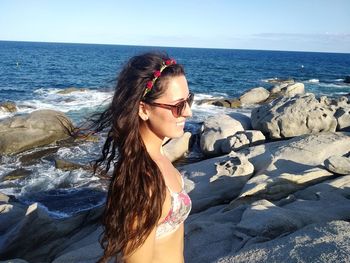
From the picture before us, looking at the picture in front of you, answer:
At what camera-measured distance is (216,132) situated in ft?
45.6

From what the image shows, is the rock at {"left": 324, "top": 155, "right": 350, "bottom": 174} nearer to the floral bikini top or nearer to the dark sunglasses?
the floral bikini top

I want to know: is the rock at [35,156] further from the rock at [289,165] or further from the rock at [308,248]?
the rock at [308,248]

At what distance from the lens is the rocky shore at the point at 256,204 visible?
14.0 feet

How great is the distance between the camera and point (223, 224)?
582 centimetres

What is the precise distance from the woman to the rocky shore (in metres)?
1.91

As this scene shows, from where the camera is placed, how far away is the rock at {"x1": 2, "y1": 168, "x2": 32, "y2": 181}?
37.9 feet

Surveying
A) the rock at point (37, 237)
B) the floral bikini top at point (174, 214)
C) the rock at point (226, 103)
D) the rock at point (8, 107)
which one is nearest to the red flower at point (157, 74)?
the floral bikini top at point (174, 214)

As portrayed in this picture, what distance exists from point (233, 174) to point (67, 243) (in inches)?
163

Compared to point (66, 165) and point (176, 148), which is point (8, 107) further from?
point (176, 148)

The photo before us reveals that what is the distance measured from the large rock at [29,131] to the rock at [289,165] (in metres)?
7.52

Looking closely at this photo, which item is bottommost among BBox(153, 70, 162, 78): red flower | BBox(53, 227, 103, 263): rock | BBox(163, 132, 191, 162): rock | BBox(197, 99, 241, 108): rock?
BBox(197, 99, 241, 108): rock

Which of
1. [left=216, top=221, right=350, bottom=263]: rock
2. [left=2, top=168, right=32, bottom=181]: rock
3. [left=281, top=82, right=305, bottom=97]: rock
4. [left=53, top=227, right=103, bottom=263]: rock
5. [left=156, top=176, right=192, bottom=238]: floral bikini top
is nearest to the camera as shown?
[left=156, top=176, right=192, bottom=238]: floral bikini top

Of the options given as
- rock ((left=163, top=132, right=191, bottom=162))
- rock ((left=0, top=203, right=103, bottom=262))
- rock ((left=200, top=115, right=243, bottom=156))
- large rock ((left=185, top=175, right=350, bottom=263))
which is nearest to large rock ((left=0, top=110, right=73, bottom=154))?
rock ((left=163, top=132, right=191, bottom=162))

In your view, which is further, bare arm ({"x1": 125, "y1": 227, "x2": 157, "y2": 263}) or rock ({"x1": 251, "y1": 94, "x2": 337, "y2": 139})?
rock ({"x1": 251, "y1": 94, "x2": 337, "y2": 139})
